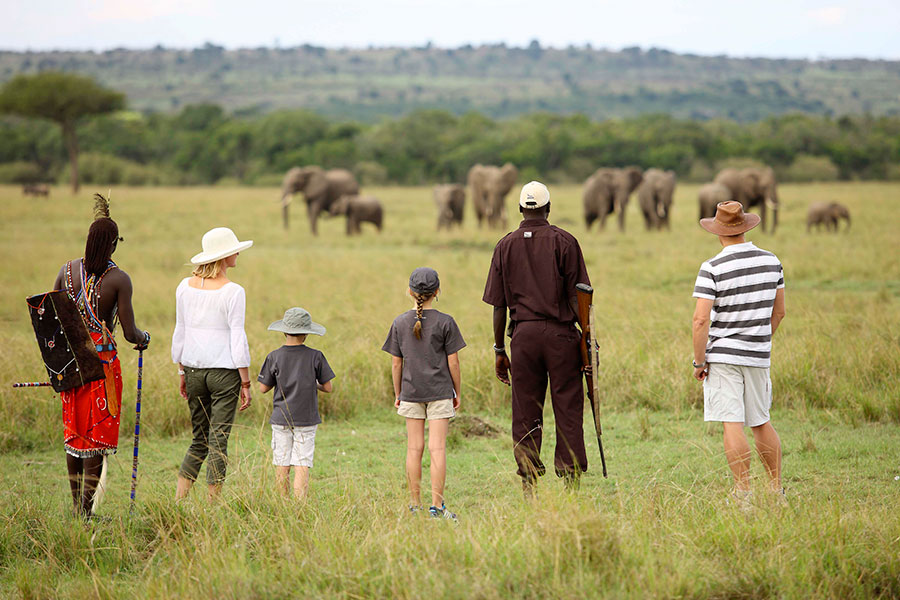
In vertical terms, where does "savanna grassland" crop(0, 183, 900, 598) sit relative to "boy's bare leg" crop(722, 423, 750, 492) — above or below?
below

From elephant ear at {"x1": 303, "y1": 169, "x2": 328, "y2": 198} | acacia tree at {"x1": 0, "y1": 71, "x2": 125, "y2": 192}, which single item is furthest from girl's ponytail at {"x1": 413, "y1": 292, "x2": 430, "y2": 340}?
acacia tree at {"x1": 0, "y1": 71, "x2": 125, "y2": 192}

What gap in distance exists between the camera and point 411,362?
5.60 metres

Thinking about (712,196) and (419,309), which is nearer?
(419,309)

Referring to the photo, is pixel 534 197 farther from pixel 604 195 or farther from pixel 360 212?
pixel 604 195

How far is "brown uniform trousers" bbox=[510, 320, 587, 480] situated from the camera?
18.0ft

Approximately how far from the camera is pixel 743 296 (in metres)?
5.27

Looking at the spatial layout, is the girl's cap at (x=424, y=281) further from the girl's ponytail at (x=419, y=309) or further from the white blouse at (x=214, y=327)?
the white blouse at (x=214, y=327)

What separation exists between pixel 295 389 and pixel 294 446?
383mm

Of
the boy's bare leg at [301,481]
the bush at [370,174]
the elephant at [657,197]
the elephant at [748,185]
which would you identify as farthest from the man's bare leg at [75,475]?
the bush at [370,174]

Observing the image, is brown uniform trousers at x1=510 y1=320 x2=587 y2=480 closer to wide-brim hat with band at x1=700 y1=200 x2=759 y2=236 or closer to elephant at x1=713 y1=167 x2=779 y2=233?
wide-brim hat with band at x1=700 y1=200 x2=759 y2=236

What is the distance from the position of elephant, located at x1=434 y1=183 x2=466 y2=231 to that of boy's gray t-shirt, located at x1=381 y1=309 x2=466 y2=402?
24.4 m

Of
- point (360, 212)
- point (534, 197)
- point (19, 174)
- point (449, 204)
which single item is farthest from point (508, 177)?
point (19, 174)

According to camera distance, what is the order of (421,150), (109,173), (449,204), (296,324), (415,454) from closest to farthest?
(296,324) < (415,454) < (449,204) < (109,173) < (421,150)

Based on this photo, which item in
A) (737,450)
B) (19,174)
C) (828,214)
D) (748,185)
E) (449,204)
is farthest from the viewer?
(19,174)
